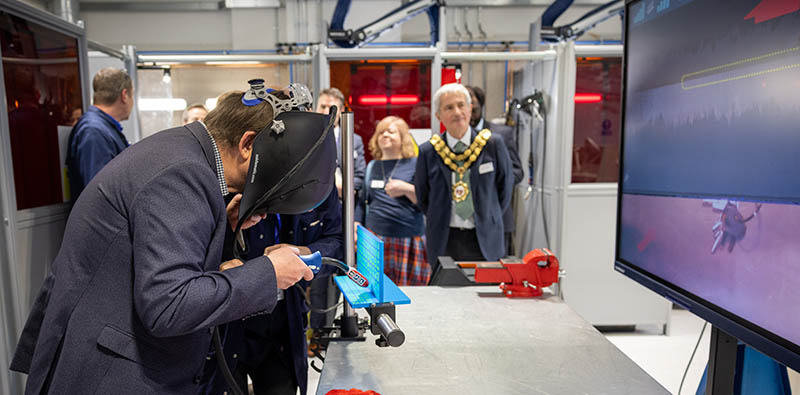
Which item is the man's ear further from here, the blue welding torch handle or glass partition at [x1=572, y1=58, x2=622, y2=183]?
glass partition at [x1=572, y1=58, x2=622, y2=183]

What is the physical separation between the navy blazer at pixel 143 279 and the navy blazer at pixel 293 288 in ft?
1.36

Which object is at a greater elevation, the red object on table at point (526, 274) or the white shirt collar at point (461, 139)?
the white shirt collar at point (461, 139)

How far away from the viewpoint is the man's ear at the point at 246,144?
1084mm

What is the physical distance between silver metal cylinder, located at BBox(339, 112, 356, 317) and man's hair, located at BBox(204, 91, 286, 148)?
0.25 m

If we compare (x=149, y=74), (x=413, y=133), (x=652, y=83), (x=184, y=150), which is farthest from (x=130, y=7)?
(x=652, y=83)

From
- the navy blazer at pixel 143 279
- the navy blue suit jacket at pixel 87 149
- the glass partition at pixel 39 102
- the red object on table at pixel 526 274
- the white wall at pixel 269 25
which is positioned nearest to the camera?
the navy blazer at pixel 143 279

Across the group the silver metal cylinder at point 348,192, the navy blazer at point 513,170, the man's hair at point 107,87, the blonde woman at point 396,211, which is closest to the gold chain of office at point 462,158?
the navy blazer at point 513,170

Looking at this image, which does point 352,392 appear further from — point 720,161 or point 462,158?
point 462,158

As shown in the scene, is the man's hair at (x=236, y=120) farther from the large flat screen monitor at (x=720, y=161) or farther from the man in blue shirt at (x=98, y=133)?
the man in blue shirt at (x=98, y=133)

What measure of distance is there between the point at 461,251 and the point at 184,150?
2.09m

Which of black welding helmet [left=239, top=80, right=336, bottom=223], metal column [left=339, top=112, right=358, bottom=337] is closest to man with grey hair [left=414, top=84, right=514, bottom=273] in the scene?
metal column [left=339, top=112, right=358, bottom=337]

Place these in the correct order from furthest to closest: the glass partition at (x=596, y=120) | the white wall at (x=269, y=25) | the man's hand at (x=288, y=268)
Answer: the white wall at (x=269, y=25), the glass partition at (x=596, y=120), the man's hand at (x=288, y=268)

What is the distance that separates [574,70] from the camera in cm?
340

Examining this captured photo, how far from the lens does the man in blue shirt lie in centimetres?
255
